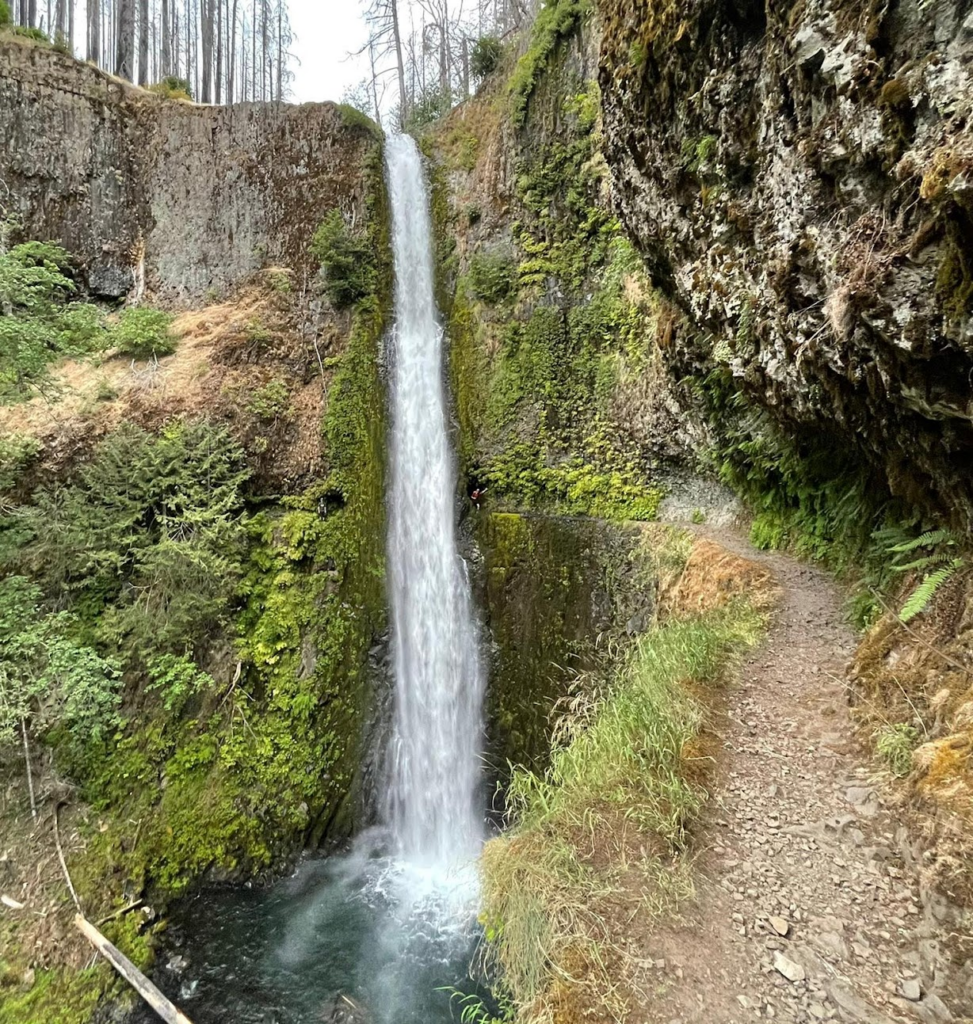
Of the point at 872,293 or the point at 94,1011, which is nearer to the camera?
the point at 872,293

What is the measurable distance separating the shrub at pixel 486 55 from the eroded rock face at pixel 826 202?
829 centimetres

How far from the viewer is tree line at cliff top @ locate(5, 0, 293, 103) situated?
18500 mm

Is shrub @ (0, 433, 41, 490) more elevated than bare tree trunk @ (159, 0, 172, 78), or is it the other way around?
bare tree trunk @ (159, 0, 172, 78)

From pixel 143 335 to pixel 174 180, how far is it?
424cm

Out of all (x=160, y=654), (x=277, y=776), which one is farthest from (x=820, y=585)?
(x=160, y=654)

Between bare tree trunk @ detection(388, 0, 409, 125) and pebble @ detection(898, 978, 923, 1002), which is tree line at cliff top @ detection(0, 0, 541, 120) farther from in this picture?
pebble @ detection(898, 978, 923, 1002)

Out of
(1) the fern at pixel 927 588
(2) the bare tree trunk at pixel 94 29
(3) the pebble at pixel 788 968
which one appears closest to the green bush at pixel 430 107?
(2) the bare tree trunk at pixel 94 29

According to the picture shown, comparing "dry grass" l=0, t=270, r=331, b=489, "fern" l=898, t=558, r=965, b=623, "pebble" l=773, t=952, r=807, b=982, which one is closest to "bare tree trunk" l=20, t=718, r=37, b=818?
"dry grass" l=0, t=270, r=331, b=489

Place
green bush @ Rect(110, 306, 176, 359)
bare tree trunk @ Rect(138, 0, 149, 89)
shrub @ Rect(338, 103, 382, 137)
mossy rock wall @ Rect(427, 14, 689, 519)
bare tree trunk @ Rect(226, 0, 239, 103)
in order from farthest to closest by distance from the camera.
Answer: bare tree trunk @ Rect(226, 0, 239, 103), bare tree trunk @ Rect(138, 0, 149, 89), shrub @ Rect(338, 103, 382, 137), green bush @ Rect(110, 306, 176, 359), mossy rock wall @ Rect(427, 14, 689, 519)

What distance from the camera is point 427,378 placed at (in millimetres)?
9742

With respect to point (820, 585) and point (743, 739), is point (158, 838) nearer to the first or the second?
point (743, 739)

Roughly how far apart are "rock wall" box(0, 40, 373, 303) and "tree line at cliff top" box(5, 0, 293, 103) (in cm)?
828

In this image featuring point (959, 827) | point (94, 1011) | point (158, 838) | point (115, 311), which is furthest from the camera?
point (115, 311)

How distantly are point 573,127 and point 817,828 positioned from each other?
34.9ft
